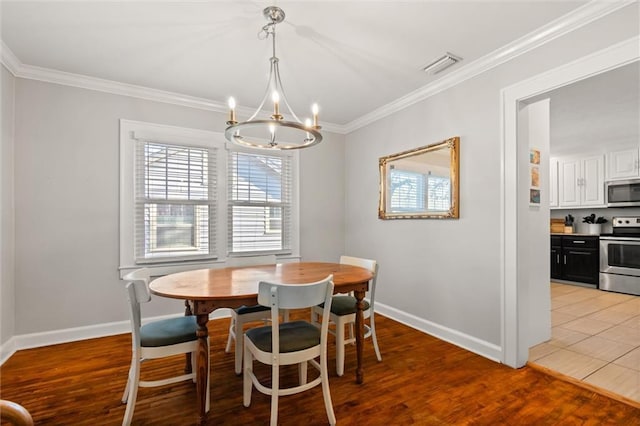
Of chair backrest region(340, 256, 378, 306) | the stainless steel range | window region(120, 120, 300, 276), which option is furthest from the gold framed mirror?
the stainless steel range

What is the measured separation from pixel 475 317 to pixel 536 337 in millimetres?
693

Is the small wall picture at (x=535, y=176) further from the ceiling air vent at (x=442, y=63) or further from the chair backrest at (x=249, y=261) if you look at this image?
the chair backrest at (x=249, y=261)

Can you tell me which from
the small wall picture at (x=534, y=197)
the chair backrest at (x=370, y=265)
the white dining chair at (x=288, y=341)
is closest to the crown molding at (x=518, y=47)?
the small wall picture at (x=534, y=197)

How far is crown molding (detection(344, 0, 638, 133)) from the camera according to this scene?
1.95 metres

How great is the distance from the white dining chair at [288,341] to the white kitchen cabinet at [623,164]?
599cm

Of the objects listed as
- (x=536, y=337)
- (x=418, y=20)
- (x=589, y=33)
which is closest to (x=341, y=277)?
(x=418, y=20)

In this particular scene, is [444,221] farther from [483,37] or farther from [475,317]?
[483,37]

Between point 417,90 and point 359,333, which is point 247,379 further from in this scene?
point 417,90

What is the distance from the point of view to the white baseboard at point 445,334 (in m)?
2.61

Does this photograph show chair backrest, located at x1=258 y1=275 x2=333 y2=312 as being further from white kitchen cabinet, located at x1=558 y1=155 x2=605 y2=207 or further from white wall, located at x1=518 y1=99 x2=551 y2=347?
white kitchen cabinet, located at x1=558 y1=155 x2=605 y2=207

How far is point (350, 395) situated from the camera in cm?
209

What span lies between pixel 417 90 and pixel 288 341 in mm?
2833

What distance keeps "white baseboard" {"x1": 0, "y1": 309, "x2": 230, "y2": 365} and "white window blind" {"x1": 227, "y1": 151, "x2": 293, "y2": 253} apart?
4.57 ft

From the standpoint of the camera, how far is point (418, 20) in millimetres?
2133
